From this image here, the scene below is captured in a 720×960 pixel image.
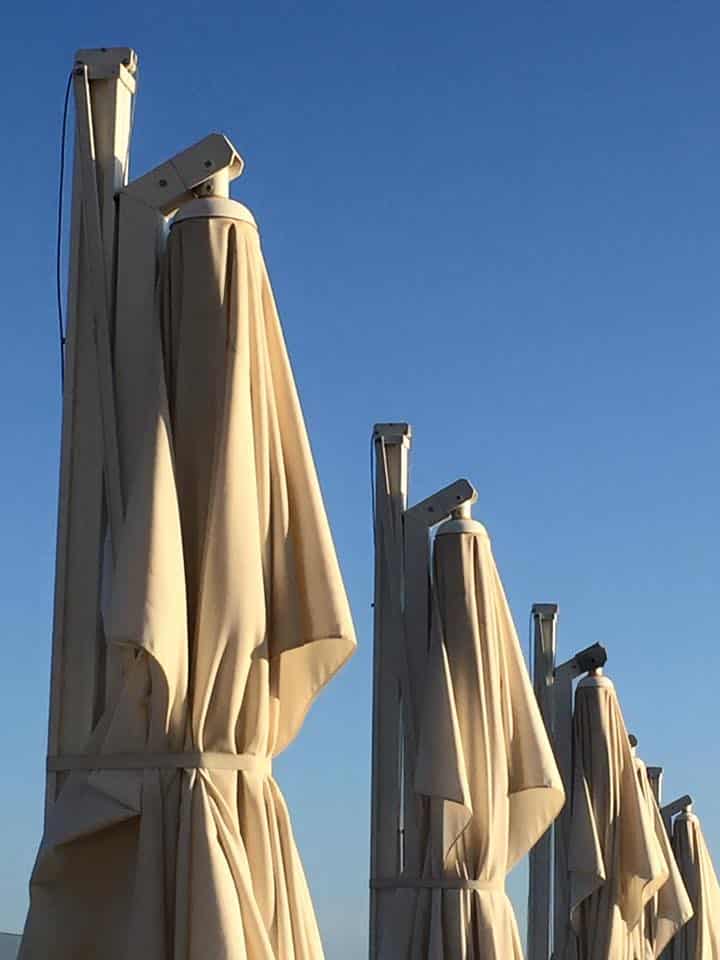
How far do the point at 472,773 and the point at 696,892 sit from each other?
26.8 ft

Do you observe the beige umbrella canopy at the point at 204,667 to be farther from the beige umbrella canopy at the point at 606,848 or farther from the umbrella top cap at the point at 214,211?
the beige umbrella canopy at the point at 606,848

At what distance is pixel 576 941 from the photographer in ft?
31.8

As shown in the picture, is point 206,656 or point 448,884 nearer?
point 206,656

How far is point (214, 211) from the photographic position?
406cm

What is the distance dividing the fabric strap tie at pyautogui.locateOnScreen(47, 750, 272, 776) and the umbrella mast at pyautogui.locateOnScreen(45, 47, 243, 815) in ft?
0.44

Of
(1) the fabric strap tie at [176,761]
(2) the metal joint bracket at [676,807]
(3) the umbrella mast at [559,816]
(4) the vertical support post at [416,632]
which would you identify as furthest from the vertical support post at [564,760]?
(1) the fabric strap tie at [176,761]

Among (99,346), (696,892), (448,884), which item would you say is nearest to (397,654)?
(448,884)

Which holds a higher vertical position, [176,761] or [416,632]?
[416,632]

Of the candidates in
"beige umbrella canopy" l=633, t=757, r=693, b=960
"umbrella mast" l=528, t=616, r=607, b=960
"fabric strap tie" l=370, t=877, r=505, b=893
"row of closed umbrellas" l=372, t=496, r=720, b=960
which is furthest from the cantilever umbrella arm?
"beige umbrella canopy" l=633, t=757, r=693, b=960

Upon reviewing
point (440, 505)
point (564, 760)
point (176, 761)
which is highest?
point (440, 505)

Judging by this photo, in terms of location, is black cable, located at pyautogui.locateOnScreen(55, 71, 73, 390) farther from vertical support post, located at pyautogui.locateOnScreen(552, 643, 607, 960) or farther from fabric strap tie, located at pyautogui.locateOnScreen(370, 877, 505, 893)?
vertical support post, located at pyautogui.locateOnScreen(552, 643, 607, 960)

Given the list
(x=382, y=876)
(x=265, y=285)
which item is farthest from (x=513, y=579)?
(x=265, y=285)

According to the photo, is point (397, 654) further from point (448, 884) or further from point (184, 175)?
point (184, 175)

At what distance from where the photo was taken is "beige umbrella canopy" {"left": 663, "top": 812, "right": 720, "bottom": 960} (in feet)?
46.4
